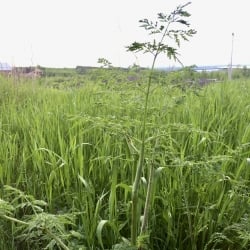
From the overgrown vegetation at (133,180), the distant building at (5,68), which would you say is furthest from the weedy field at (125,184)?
the distant building at (5,68)

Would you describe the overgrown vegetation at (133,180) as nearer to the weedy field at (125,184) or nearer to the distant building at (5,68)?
the weedy field at (125,184)

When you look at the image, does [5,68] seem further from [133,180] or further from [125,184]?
[125,184]

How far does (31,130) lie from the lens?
2004mm

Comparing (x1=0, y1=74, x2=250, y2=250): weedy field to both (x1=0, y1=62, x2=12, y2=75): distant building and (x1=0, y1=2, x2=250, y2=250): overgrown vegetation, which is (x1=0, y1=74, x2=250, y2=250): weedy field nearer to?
(x1=0, y1=2, x2=250, y2=250): overgrown vegetation

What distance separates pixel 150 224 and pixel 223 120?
0.99 meters

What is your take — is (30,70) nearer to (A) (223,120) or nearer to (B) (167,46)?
(A) (223,120)

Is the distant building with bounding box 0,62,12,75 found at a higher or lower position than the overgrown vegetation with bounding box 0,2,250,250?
higher

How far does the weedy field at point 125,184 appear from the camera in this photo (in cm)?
93

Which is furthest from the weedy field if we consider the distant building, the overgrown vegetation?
the distant building

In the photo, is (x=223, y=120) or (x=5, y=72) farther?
(x=5, y=72)

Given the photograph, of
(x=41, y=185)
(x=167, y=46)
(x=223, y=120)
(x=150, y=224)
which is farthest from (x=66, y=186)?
(x=223, y=120)

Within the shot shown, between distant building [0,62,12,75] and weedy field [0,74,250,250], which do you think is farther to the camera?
distant building [0,62,12,75]

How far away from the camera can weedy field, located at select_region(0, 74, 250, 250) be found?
934mm

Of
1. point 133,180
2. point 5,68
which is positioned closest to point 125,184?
point 133,180
